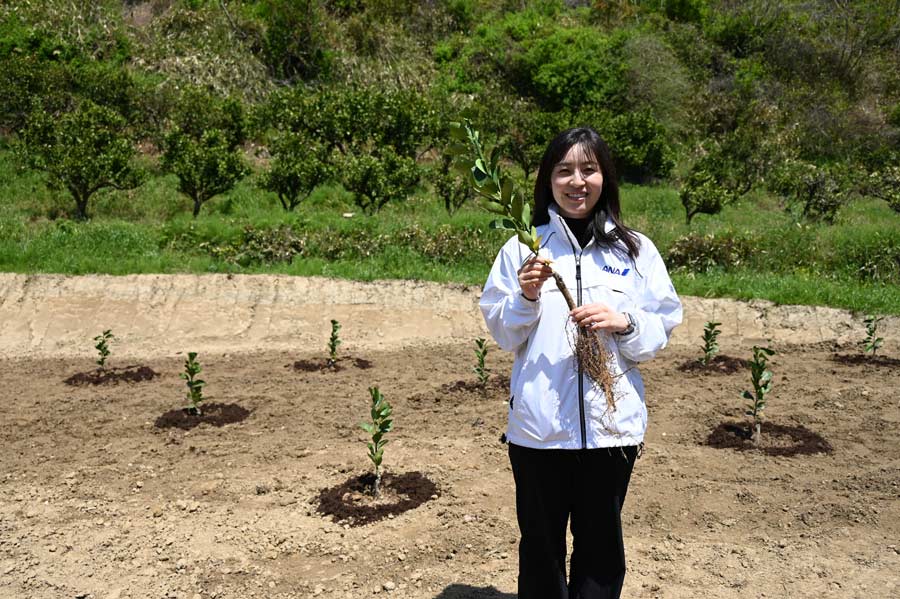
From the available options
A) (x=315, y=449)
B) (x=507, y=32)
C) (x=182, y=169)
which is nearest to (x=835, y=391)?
(x=315, y=449)

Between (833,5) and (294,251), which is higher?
(833,5)

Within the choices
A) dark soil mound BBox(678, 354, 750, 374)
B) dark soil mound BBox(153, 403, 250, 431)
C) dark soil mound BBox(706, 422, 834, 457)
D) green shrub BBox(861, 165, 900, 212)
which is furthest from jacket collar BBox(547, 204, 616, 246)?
green shrub BBox(861, 165, 900, 212)

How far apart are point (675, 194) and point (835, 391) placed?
14.3m

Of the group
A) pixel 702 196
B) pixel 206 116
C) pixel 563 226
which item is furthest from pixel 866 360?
pixel 206 116

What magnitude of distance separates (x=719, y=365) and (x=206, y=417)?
5255mm

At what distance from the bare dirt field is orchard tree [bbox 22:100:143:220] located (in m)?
4.97

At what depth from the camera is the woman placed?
2834 mm

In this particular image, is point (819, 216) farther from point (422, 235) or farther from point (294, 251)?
point (294, 251)

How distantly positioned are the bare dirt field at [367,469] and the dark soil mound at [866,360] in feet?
0.16

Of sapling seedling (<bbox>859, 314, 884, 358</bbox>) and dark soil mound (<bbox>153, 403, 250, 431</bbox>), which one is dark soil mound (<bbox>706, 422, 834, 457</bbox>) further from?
dark soil mound (<bbox>153, 403, 250, 431</bbox>)

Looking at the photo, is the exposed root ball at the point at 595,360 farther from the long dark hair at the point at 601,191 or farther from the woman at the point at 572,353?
the long dark hair at the point at 601,191

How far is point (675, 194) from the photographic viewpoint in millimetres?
21578

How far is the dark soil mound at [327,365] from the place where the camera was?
9.03 m

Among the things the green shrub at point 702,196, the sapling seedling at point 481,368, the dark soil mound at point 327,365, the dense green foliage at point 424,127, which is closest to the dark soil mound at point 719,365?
the sapling seedling at point 481,368
